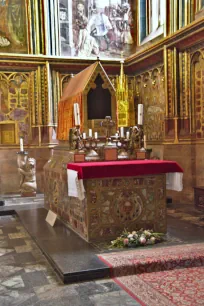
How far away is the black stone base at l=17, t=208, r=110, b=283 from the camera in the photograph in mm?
4480

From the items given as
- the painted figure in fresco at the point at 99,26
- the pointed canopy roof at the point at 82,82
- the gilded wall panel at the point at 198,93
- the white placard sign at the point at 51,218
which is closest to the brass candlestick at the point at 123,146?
the pointed canopy roof at the point at 82,82

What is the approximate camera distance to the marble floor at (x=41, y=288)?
3906mm

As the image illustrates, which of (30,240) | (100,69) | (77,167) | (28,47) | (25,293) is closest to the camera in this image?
(25,293)

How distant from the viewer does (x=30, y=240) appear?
21.1ft

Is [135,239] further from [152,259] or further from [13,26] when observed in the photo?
[13,26]

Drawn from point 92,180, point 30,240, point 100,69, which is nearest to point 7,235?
point 30,240

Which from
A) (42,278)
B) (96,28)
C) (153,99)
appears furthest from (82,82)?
(96,28)

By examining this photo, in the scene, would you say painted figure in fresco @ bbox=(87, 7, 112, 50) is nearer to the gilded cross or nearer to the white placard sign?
the gilded cross

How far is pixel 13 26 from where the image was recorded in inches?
454

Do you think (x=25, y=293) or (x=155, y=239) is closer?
(x=25, y=293)

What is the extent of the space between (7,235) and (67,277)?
2719 millimetres

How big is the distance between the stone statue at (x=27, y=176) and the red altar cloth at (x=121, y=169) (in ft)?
15.6

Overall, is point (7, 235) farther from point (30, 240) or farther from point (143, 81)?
point (143, 81)

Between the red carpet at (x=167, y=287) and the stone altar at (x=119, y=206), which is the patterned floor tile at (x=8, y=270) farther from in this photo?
the red carpet at (x=167, y=287)
